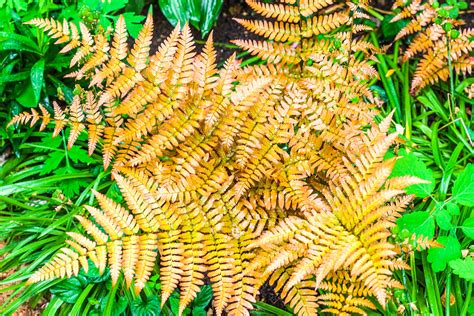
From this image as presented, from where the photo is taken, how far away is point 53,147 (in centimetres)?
296

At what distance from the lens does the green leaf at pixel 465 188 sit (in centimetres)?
241

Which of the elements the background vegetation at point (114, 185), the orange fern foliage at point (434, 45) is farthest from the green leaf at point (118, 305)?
the orange fern foliage at point (434, 45)

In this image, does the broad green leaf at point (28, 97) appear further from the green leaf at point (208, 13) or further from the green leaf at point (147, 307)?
→ the green leaf at point (147, 307)

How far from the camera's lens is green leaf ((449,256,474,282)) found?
2.26m

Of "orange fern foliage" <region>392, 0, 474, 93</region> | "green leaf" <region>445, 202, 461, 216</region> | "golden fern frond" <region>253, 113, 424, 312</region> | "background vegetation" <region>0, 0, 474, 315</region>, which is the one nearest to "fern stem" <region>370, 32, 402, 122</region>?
"background vegetation" <region>0, 0, 474, 315</region>

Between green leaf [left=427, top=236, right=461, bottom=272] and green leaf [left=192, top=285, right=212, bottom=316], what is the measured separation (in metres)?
1.15

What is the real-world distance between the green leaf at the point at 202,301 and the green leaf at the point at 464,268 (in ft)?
A: 4.04

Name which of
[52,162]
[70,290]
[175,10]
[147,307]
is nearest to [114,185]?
[52,162]

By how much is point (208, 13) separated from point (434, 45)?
151 centimetres

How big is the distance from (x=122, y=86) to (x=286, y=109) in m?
0.84

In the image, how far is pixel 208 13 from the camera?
334cm

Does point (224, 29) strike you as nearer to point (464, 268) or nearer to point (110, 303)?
point (110, 303)

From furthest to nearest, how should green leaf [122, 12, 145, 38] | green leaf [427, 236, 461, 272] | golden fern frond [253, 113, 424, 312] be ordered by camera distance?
1. green leaf [122, 12, 145, 38]
2. green leaf [427, 236, 461, 272]
3. golden fern frond [253, 113, 424, 312]

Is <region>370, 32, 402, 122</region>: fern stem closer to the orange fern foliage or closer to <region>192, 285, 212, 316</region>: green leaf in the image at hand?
the orange fern foliage
